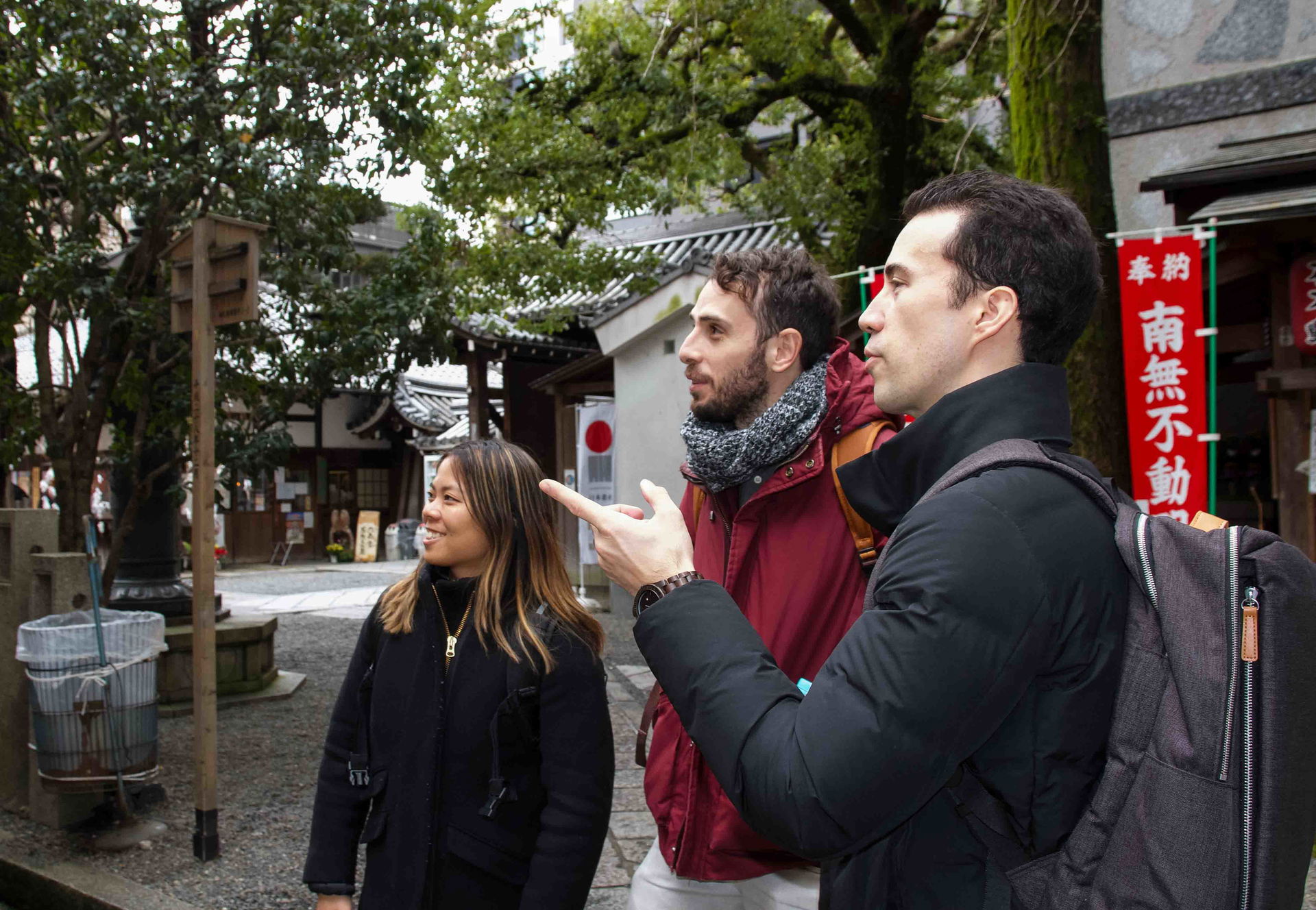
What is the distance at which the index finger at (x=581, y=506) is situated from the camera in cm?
144

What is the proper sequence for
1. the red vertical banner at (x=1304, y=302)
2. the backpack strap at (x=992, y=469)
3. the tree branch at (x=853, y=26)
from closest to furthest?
the backpack strap at (x=992, y=469) → the red vertical banner at (x=1304, y=302) → the tree branch at (x=853, y=26)

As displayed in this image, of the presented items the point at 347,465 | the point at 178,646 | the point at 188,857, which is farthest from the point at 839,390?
the point at 347,465

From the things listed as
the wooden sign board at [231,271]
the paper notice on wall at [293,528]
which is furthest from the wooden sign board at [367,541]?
A: the wooden sign board at [231,271]

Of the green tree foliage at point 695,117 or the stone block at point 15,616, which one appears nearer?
the stone block at point 15,616

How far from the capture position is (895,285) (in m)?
1.40

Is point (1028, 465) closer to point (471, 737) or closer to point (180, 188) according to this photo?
point (471, 737)

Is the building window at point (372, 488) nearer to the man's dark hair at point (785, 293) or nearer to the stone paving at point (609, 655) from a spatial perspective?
the stone paving at point (609, 655)

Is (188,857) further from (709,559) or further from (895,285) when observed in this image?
(895,285)

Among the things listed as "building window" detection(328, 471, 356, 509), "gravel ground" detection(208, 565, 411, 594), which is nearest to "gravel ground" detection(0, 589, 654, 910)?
"gravel ground" detection(208, 565, 411, 594)

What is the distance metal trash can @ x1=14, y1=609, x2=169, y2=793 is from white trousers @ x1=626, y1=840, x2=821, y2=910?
3.46 metres

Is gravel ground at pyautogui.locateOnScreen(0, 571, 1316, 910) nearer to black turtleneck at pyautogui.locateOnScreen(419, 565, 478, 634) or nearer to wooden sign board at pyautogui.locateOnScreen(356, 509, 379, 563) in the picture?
black turtleneck at pyautogui.locateOnScreen(419, 565, 478, 634)

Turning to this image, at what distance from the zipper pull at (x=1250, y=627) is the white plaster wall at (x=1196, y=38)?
6783 millimetres

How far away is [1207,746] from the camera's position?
106 centimetres

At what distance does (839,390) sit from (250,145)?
502 centimetres
